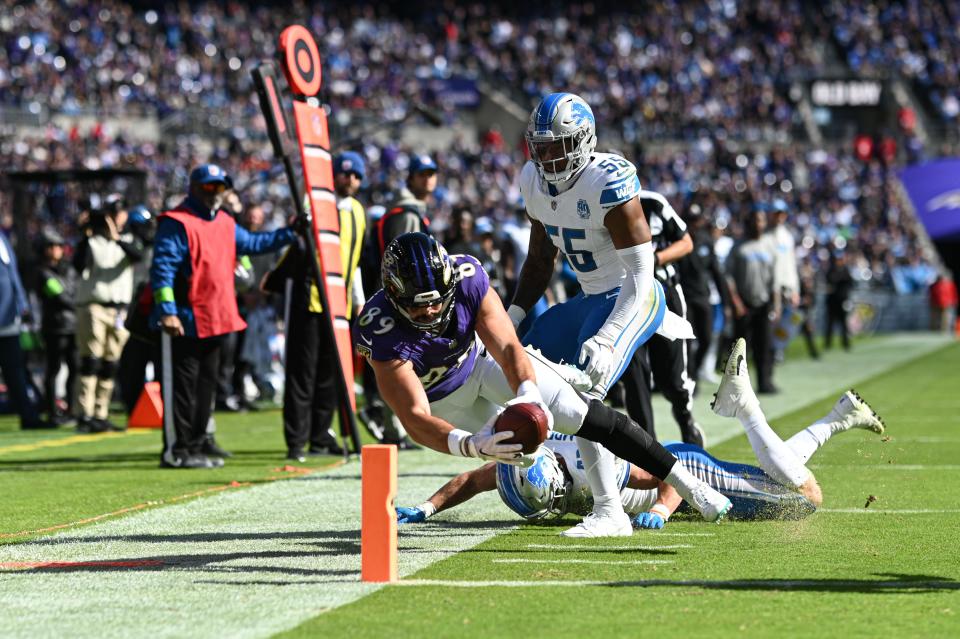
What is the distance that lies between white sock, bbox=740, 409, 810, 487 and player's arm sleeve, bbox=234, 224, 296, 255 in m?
3.86

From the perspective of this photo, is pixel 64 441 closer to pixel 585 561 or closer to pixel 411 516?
pixel 411 516

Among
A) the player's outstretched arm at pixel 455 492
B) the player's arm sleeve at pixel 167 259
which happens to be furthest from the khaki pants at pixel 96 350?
the player's outstretched arm at pixel 455 492

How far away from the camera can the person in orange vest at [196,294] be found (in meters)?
8.79

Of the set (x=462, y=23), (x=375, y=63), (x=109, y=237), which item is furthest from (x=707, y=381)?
(x=462, y=23)

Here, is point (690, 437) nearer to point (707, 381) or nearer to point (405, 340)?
point (405, 340)

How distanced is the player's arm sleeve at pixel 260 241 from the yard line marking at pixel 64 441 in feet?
8.73

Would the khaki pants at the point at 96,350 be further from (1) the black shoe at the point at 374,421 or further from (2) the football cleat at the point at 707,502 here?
(2) the football cleat at the point at 707,502

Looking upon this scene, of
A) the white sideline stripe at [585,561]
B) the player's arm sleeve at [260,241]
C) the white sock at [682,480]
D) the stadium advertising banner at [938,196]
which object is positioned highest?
the stadium advertising banner at [938,196]

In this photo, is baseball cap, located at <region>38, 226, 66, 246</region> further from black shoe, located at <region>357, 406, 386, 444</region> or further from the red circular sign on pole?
the red circular sign on pole

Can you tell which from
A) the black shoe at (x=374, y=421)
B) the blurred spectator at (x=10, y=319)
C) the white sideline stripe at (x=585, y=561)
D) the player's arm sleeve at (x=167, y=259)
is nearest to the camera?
the white sideline stripe at (x=585, y=561)

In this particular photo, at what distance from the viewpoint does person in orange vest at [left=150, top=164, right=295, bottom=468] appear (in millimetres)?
8789

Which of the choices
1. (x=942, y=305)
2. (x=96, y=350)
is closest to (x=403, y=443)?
(x=96, y=350)

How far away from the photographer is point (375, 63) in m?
40.7

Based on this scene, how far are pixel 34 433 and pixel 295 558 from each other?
284 inches
